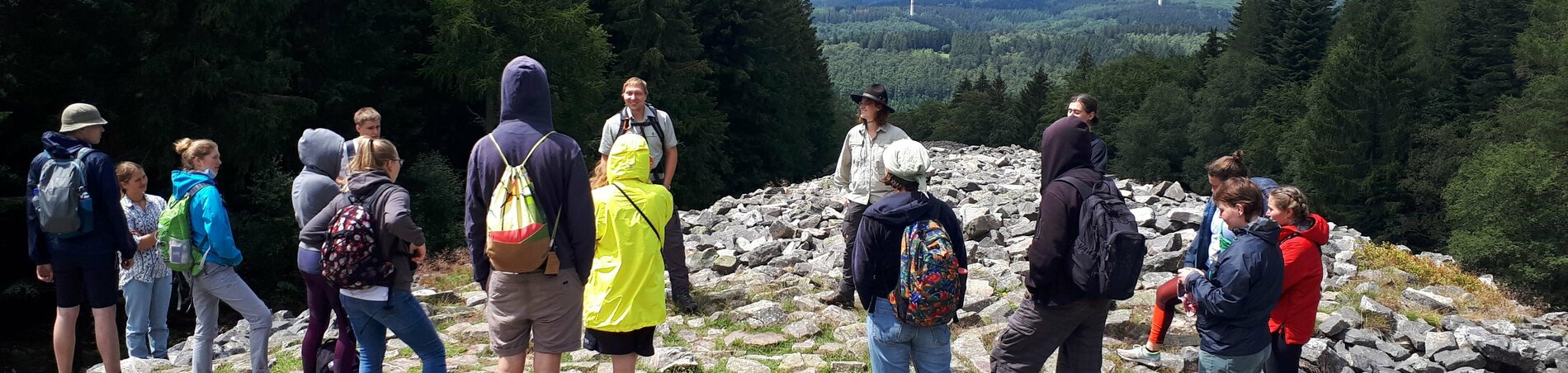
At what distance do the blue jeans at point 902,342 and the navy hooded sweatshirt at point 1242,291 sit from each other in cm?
121

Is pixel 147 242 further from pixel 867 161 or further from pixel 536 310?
pixel 867 161

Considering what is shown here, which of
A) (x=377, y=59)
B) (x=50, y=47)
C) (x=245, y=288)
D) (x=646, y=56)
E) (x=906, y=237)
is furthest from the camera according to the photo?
(x=646, y=56)

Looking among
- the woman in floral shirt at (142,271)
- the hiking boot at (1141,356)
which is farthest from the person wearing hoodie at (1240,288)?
the woman in floral shirt at (142,271)

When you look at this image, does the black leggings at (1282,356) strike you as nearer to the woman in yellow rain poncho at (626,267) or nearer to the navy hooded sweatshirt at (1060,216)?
the navy hooded sweatshirt at (1060,216)

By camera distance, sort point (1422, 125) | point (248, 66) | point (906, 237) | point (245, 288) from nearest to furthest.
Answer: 1. point (906, 237)
2. point (245, 288)
3. point (248, 66)
4. point (1422, 125)

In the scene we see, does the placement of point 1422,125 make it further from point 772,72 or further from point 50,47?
point 50,47

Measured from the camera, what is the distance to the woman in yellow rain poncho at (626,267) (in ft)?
15.6

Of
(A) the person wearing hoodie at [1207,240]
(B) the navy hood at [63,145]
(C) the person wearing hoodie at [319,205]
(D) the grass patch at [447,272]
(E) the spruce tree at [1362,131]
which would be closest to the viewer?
(C) the person wearing hoodie at [319,205]

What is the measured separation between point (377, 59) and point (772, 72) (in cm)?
1861

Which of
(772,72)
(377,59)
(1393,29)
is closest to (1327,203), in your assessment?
(1393,29)

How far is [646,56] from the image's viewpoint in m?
29.6

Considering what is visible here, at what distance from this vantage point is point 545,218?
4293 millimetres

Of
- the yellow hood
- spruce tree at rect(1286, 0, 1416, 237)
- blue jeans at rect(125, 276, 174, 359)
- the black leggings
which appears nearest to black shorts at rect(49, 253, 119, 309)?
blue jeans at rect(125, 276, 174, 359)

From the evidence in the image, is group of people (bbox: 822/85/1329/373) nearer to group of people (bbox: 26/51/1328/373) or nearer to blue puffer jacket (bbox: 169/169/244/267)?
group of people (bbox: 26/51/1328/373)
